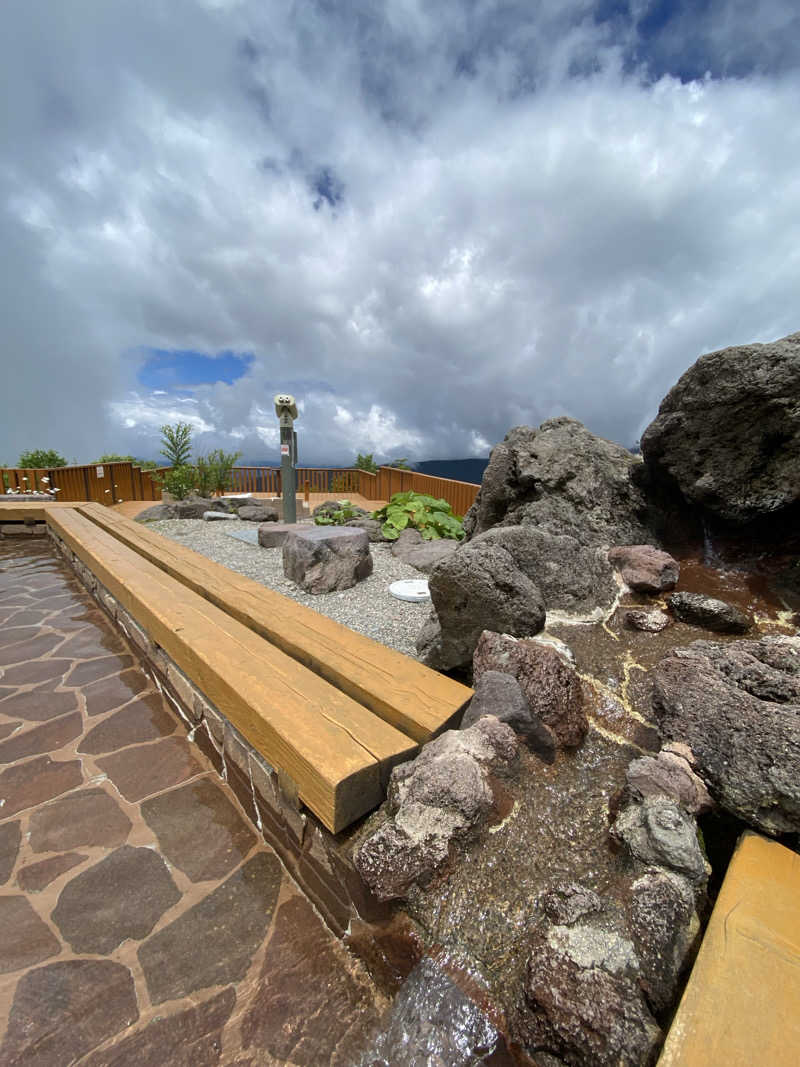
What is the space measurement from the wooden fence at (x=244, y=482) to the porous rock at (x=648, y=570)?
20.2 feet

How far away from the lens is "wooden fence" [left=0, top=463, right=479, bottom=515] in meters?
9.07

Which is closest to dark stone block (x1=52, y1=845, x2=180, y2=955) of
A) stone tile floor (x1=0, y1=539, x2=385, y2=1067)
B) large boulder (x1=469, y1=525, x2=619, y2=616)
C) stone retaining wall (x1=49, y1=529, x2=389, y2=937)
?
stone tile floor (x1=0, y1=539, x2=385, y2=1067)

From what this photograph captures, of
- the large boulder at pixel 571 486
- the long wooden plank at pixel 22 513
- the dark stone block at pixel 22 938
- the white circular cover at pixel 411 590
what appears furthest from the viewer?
the long wooden plank at pixel 22 513

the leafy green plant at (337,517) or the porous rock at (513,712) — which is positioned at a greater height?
the leafy green plant at (337,517)

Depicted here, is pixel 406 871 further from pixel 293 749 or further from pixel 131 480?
pixel 131 480

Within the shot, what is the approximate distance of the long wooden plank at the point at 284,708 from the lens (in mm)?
1423

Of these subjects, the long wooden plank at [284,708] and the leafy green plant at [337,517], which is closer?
the long wooden plank at [284,708]

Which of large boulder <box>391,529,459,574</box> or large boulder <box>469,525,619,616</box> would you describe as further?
large boulder <box>391,529,459,574</box>

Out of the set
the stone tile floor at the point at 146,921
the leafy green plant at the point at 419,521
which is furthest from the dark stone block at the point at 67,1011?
the leafy green plant at the point at 419,521

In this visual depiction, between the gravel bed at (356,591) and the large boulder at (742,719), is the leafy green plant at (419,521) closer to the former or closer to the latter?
the gravel bed at (356,591)

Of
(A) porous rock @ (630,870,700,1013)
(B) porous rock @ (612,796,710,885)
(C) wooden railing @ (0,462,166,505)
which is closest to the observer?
(A) porous rock @ (630,870,700,1013)

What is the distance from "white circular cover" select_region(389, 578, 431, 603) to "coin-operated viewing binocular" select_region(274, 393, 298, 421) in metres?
5.10

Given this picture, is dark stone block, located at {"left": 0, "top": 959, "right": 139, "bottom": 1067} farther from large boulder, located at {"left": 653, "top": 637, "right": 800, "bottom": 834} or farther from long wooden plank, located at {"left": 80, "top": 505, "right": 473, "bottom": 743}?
large boulder, located at {"left": 653, "top": 637, "right": 800, "bottom": 834}

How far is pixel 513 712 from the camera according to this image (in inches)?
63.4
